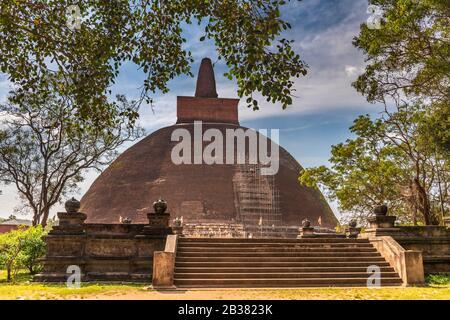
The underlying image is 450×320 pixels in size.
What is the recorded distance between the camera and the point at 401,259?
11.3 metres

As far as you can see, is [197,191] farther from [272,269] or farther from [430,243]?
[272,269]

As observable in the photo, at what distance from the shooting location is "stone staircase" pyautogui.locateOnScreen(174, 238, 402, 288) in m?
10.9

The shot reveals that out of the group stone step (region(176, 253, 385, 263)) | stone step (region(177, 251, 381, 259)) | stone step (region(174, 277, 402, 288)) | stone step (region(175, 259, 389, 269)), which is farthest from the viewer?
stone step (region(177, 251, 381, 259))

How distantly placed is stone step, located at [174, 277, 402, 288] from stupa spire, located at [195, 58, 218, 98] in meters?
37.8

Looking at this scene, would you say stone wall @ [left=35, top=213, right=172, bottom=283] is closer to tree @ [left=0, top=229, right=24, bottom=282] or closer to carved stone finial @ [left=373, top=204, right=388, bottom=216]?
tree @ [left=0, top=229, right=24, bottom=282]

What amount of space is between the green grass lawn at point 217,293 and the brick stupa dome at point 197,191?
22.8 meters

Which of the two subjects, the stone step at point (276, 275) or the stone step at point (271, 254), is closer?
the stone step at point (276, 275)

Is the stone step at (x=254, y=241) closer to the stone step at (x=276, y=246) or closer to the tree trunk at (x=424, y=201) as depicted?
the stone step at (x=276, y=246)

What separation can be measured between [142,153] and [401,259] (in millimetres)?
33282

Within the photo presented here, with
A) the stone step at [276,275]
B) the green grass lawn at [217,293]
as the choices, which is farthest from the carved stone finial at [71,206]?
the stone step at [276,275]

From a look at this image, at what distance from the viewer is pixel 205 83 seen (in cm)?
4794

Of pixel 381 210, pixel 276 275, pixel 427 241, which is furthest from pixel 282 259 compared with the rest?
pixel 427 241

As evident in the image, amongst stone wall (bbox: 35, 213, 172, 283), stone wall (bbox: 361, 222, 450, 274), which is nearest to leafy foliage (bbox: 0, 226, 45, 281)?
stone wall (bbox: 35, 213, 172, 283)

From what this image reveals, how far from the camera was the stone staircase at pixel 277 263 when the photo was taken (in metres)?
10.9
